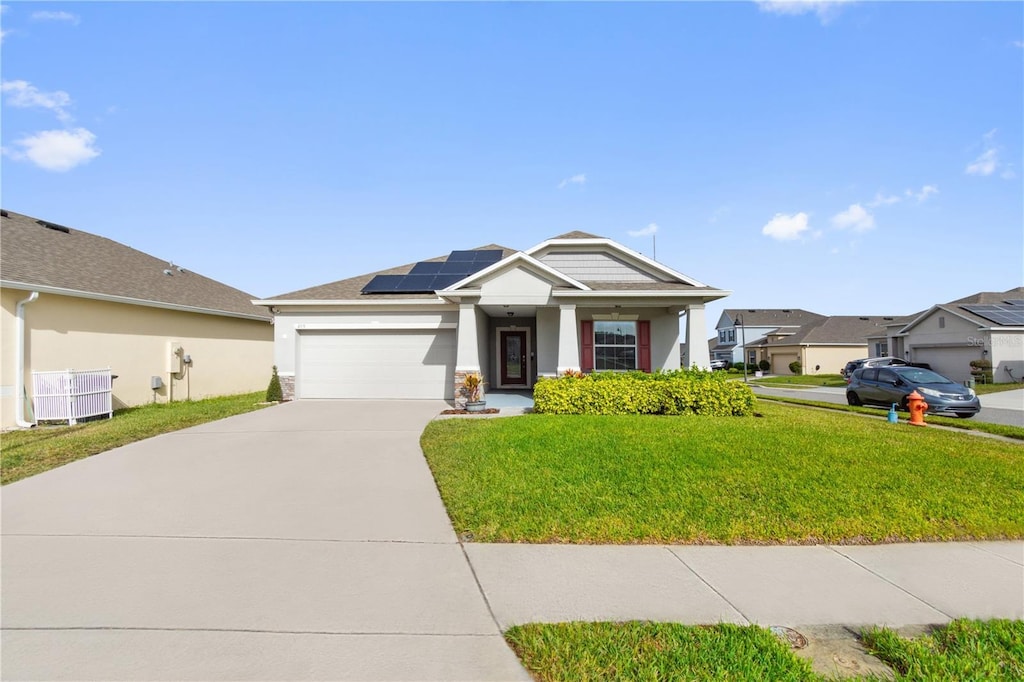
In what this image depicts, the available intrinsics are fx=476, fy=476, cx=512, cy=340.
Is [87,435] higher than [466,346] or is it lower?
lower

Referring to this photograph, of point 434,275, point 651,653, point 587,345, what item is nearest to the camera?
point 651,653

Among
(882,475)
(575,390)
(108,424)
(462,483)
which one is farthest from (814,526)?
(108,424)

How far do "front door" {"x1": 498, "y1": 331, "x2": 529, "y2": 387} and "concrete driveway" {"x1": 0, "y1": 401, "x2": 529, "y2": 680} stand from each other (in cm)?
1020


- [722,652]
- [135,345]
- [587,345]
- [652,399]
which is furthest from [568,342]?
[135,345]

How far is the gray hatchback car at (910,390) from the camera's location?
44.2 ft

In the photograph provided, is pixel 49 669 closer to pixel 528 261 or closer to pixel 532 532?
pixel 532 532

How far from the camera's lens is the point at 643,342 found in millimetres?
15500

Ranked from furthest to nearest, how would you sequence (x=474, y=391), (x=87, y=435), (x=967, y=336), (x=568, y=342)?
(x=967, y=336) < (x=568, y=342) < (x=474, y=391) < (x=87, y=435)

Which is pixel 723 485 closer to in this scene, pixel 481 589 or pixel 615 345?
pixel 481 589

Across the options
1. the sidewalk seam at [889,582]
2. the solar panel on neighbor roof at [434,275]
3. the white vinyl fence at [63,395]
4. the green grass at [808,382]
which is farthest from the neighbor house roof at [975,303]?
the white vinyl fence at [63,395]

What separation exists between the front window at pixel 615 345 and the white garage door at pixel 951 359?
22687mm

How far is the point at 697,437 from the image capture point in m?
8.14

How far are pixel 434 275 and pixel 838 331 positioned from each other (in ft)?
130

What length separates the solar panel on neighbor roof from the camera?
15.4 meters
